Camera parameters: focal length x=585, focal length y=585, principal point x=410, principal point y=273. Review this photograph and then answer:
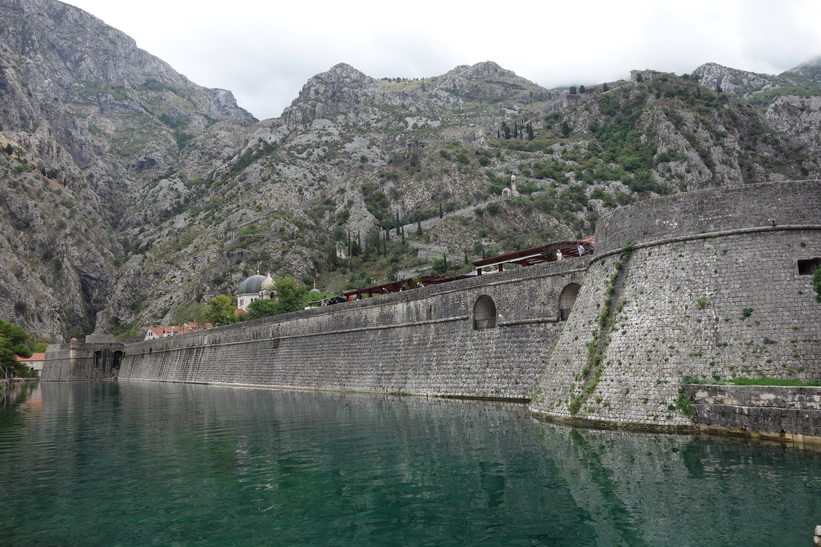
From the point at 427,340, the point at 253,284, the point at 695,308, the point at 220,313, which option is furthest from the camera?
the point at 253,284

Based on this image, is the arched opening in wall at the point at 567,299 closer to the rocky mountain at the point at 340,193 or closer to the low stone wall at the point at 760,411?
the low stone wall at the point at 760,411

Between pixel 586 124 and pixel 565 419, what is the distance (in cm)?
12623

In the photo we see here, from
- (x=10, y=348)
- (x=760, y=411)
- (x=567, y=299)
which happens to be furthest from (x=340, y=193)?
(x=760, y=411)

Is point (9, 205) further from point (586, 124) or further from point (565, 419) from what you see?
point (565, 419)

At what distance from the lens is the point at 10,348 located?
256 ft

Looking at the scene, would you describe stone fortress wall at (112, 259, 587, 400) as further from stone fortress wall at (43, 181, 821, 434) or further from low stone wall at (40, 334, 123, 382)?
low stone wall at (40, 334, 123, 382)

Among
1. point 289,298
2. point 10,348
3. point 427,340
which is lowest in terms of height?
point 427,340

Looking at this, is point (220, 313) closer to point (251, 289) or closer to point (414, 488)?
point (251, 289)

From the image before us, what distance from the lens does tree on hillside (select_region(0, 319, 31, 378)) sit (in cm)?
7562

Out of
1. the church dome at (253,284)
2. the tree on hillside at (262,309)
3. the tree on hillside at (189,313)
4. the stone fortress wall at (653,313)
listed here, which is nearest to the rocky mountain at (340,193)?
the tree on hillside at (189,313)

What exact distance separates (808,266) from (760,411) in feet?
17.6

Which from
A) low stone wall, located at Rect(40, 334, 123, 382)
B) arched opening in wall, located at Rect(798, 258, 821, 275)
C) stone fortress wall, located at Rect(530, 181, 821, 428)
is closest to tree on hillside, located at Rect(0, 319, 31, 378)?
low stone wall, located at Rect(40, 334, 123, 382)

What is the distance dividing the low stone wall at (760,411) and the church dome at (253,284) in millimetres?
83694

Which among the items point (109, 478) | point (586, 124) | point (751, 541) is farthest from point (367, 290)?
point (586, 124)
